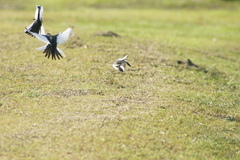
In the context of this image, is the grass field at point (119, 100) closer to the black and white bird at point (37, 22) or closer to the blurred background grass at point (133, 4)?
the black and white bird at point (37, 22)

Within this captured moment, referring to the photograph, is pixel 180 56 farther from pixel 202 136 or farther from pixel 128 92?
pixel 202 136

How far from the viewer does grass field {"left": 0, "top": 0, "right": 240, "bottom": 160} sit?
12086 mm

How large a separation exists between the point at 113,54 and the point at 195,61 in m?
6.39

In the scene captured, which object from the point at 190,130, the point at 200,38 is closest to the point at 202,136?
the point at 190,130

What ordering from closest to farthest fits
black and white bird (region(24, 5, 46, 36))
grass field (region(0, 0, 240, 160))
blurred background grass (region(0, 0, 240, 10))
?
grass field (region(0, 0, 240, 160)) → black and white bird (region(24, 5, 46, 36)) → blurred background grass (region(0, 0, 240, 10))

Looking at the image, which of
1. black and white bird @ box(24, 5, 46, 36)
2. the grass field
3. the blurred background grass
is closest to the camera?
the grass field

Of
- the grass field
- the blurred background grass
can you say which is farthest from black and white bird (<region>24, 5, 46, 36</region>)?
the blurred background grass

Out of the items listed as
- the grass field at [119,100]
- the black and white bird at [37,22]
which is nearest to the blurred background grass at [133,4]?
the grass field at [119,100]

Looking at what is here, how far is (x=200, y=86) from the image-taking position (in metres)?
20.0

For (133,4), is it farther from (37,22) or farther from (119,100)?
(37,22)

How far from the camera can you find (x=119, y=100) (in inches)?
631

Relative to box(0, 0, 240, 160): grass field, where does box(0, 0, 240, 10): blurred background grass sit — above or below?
above

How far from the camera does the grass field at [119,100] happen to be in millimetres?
12086

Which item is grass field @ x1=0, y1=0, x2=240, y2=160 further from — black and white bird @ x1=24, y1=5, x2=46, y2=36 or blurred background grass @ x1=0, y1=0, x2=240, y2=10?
blurred background grass @ x1=0, y1=0, x2=240, y2=10
